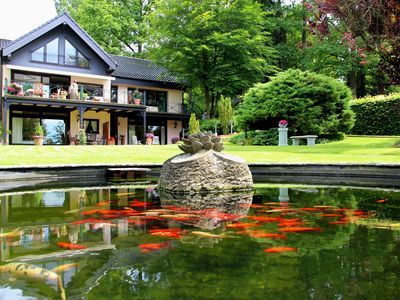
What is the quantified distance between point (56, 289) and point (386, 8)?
11440 mm

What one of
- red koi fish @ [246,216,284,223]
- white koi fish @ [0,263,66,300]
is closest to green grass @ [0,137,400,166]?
red koi fish @ [246,216,284,223]

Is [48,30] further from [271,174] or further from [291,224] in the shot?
[291,224]

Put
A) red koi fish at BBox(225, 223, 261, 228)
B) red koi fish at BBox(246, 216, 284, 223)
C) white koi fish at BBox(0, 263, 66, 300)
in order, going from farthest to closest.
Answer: red koi fish at BBox(246, 216, 284, 223) < red koi fish at BBox(225, 223, 261, 228) < white koi fish at BBox(0, 263, 66, 300)

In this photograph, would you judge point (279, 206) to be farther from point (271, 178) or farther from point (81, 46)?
point (81, 46)

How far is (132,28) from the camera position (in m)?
32.4

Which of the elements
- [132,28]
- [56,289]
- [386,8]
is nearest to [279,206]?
[56,289]

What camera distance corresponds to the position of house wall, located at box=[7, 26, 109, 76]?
2128 cm

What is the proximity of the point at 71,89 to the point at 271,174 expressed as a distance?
15.0 metres

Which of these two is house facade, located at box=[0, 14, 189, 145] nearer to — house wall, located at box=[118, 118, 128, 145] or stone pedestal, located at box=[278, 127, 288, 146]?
house wall, located at box=[118, 118, 128, 145]

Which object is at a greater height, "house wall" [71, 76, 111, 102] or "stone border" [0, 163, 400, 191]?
"house wall" [71, 76, 111, 102]

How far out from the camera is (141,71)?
2678 centimetres

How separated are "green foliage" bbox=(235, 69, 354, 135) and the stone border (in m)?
8.58

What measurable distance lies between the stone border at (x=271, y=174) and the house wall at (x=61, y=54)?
16024mm

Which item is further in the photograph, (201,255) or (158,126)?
(158,126)
